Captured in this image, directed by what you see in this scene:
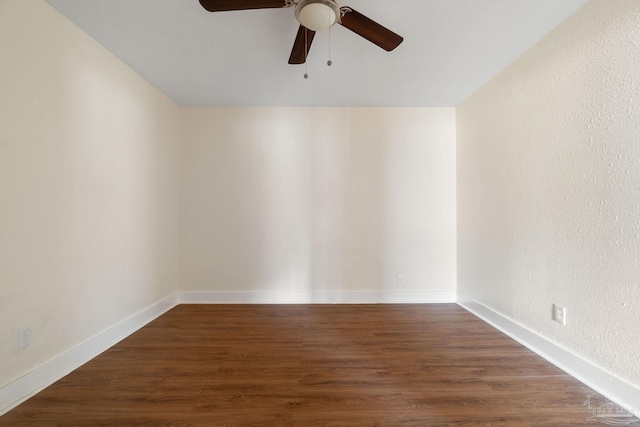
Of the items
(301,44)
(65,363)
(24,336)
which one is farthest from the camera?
(65,363)

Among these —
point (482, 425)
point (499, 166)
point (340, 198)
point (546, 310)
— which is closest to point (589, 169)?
point (499, 166)

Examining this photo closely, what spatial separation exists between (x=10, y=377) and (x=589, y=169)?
348 centimetres

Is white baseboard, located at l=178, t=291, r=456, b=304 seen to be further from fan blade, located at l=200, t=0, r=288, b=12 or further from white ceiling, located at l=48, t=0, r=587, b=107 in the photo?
fan blade, located at l=200, t=0, r=288, b=12

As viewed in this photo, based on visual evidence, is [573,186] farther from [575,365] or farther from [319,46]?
[319,46]

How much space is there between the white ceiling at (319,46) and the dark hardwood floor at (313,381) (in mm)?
2261

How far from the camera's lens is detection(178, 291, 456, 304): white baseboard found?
9.90 feet

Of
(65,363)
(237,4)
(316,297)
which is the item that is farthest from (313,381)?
(237,4)

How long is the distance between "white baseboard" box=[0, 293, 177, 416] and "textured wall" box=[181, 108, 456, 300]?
836mm

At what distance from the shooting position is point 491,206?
8.04ft

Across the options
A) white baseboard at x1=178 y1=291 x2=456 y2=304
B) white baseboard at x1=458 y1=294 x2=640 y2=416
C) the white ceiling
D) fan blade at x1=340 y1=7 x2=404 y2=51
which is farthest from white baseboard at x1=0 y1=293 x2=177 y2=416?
white baseboard at x1=458 y1=294 x2=640 y2=416

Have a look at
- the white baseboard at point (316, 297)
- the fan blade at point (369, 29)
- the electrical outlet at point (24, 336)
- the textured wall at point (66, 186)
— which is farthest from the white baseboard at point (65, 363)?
the fan blade at point (369, 29)

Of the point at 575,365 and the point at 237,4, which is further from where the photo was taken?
the point at 575,365

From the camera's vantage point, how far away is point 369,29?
146cm

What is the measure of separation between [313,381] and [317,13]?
2.05 m
